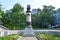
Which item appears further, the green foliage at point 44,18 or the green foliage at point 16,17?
the green foliage at point 44,18

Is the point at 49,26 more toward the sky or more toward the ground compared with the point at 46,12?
more toward the ground

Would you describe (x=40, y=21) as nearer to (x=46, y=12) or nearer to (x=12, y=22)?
(x=46, y=12)

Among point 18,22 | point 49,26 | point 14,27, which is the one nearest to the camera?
point 14,27

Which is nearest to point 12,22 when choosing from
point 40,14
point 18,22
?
point 18,22

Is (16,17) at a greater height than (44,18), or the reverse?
(16,17)

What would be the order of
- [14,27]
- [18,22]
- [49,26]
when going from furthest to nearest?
[49,26]
[18,22]
[14,27]

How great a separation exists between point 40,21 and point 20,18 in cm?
377

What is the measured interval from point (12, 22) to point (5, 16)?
4.84ft

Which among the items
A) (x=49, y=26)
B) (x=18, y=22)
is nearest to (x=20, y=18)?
(x=18, y=22)

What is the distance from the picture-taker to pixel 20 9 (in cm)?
3603

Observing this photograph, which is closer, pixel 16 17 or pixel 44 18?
pixel 16 17

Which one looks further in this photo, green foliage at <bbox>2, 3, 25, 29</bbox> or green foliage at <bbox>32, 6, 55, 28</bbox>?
green foliage at <bbox>32, 6, 55, 28</bbox>

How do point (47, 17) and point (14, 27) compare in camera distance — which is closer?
point (14, 27)

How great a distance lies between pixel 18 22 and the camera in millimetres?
35812
